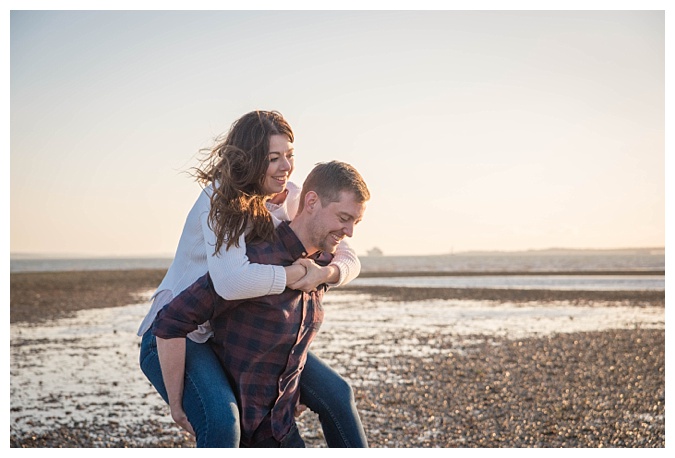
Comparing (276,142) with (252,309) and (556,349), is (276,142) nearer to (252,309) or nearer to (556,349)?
(252,309)

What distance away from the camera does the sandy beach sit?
364 inches

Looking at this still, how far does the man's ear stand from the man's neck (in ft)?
0.24

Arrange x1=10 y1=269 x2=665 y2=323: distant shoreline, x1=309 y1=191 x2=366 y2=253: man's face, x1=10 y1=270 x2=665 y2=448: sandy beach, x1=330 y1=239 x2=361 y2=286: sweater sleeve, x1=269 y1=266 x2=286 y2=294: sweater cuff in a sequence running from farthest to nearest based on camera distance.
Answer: x1=10 y1=269 x2=665 y2=323: distant shoreline, x1=10 y1=270 x2=665 y2=448: sandy beach, x1=330 y1=239 x2=361 y2=286: sweater sleeve, x1=309 y1=191 x2=366 y2=253: man's face, x1=269 y1=266 x2=286 y2=294: sweater cuff

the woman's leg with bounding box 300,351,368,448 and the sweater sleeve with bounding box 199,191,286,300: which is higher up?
the sweater sleeve with bounding box 199,191,286,300

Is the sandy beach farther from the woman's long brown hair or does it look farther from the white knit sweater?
the woman's long brown hair

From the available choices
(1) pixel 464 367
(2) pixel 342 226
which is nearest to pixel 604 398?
(1) pixel 464 367

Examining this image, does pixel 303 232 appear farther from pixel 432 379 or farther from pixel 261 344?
pixel 432 379

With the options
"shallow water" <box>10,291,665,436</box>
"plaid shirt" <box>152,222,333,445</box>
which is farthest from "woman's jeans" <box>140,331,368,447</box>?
"shallow water" <box>10,291,665,436</box>

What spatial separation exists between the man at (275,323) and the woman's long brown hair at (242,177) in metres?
0.17

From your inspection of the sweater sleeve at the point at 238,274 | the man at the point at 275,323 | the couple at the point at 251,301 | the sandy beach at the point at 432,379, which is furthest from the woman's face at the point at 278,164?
the sandy beach at the point at 432,379

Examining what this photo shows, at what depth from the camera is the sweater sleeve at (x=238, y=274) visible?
3.35 metres

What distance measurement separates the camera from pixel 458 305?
2589 cm

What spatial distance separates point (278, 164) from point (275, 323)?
32.1 inches

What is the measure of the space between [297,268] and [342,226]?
31cm
